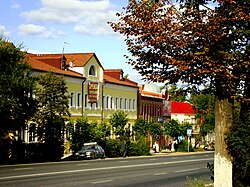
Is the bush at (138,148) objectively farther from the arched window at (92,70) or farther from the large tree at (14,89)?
the large tree at (14,89)

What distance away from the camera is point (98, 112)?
6844cm

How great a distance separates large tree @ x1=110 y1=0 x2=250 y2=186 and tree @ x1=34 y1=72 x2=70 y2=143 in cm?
3417

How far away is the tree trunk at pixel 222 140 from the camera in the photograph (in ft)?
33.1

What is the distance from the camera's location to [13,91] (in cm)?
3697

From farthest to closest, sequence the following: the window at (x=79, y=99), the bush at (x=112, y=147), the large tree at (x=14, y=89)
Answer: the window at (x=79, y=99) → the bush at (x=112, y=147) → the large tree at (x=14, y=89)

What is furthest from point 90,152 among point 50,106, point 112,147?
point 112,147

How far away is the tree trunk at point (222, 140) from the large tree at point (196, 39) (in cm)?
21

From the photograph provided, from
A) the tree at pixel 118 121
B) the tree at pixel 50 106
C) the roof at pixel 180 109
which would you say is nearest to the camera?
the tree at pixel 50 106

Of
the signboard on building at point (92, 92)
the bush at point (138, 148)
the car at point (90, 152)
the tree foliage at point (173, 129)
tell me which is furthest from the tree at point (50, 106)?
the tree foliage at point (173, 129)

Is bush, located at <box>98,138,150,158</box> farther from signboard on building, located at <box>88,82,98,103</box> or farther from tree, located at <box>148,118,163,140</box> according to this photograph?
signboard on building, located at <box>88,82,98,103</box>

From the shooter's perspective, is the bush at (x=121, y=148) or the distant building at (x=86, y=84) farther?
the distant building at (x=86, y=84)

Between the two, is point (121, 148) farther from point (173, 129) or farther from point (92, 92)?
point (173, 129)

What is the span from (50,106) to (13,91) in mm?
7226

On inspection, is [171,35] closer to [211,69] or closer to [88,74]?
[211,69]
